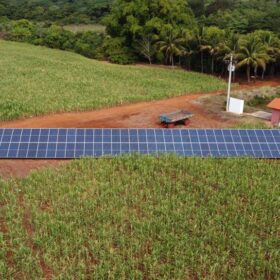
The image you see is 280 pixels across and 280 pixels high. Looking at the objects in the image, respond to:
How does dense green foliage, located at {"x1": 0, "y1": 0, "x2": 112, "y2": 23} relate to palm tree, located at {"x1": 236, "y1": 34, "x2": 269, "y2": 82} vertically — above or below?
below

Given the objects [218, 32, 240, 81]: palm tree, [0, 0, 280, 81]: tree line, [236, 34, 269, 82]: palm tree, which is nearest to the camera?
[236, 34, 269, 82]: palm tree

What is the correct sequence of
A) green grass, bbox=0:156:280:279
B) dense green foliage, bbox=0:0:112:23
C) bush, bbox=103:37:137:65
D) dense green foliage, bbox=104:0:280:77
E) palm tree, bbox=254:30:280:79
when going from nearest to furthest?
Answer: 1. green grass, bbox=0:156:280:279
2. dense green foliage, bbox=104:0:280:77
3. palm tree, bbox=254:30:280:79
4. bush, bbox=103:37:137:65
5. dense green foliage, bbox=0:0:112:23

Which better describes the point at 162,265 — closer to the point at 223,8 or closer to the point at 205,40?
the point at 205,40

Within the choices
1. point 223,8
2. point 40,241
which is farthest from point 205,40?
point 223,8

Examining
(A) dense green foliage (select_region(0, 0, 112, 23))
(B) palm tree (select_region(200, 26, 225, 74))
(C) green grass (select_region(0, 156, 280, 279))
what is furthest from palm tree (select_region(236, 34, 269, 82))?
(A) dense green foliage (select_region(0, 0, 112, 23))

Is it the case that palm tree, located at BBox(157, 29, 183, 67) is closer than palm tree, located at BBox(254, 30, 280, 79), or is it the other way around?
palm tree, located at BBox(254, 30, 280, 79)

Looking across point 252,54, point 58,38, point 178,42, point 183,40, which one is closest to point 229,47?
point 252,54

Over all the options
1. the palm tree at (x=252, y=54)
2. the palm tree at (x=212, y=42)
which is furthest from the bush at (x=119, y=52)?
the palm tree at (x=252, y=54)

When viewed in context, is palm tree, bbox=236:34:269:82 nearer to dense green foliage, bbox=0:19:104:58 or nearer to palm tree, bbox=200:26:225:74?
palm tree, bbox=200:26:225:74
